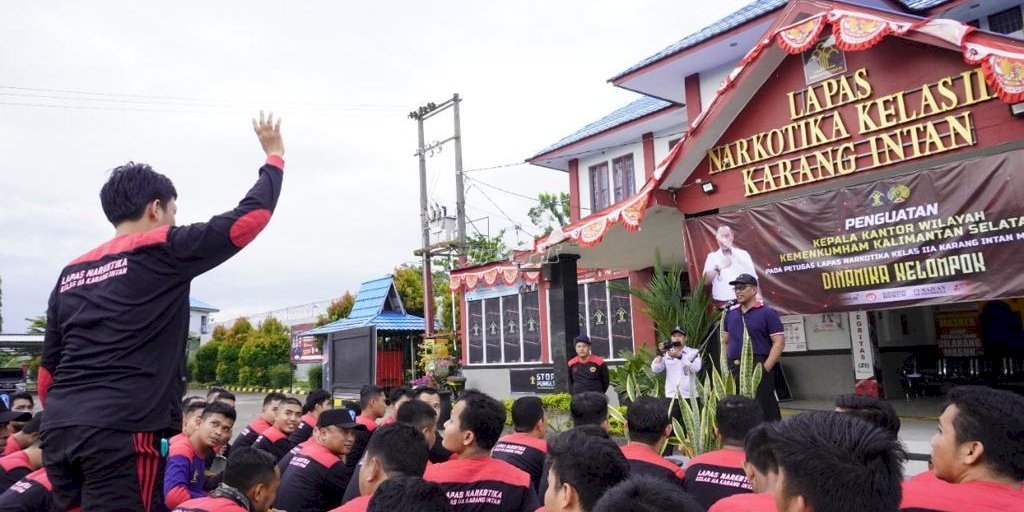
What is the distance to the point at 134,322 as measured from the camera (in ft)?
7.57

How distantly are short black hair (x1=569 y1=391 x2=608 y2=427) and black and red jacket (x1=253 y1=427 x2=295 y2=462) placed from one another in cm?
266

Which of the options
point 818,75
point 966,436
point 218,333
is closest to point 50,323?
point 966,436

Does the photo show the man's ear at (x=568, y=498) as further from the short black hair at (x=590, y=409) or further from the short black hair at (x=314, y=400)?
the short black hair at (x=314, y=400)

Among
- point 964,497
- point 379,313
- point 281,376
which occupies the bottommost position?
point 281,376

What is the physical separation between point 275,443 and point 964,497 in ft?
17.0

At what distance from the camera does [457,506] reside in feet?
11.0

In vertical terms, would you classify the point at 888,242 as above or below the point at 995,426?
above

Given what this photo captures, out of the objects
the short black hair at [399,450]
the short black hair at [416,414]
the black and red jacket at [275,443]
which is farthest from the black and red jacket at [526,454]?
the black and red jacket at [275,443]

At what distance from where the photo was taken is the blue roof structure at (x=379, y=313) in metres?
19.3

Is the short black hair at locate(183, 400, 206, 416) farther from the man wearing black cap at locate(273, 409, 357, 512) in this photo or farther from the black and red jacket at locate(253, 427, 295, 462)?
the man wearing black cap at locate(273, 409, 357, 512)

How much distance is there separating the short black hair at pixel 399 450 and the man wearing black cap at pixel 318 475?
4.35 feet

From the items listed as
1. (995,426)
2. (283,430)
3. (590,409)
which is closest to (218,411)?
(283,430)

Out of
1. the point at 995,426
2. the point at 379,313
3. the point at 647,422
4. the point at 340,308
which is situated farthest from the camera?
the point at 340,308

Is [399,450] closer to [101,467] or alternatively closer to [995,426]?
[101,467]
